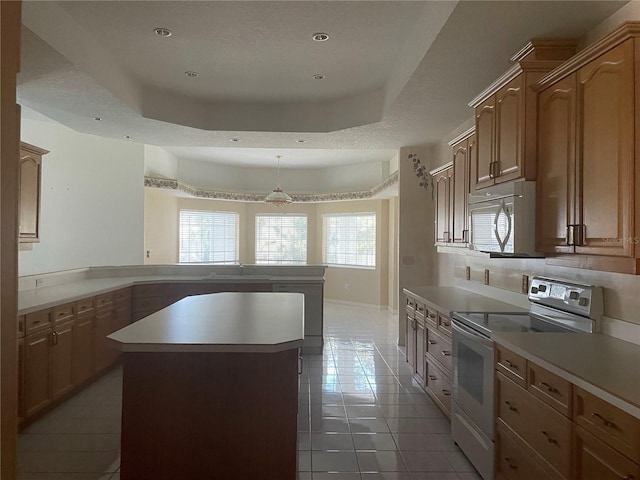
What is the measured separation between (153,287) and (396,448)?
3.47 metres

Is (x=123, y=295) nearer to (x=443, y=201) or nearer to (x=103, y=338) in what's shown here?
(x=103, y=338)

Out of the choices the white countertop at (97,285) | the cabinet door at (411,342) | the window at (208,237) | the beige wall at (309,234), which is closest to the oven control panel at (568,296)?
the cabinet door at (411,342)

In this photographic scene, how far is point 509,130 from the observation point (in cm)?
250

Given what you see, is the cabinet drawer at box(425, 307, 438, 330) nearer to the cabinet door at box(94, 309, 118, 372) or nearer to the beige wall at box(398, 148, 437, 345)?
the beige wall at box(398, 148, 437, 345)

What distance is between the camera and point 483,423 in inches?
93.8

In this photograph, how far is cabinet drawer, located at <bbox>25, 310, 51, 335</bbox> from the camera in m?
3.05

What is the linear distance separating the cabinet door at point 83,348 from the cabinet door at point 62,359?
0.23 feet

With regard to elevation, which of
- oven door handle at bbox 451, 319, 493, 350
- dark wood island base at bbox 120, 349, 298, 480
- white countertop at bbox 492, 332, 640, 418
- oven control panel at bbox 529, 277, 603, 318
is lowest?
dark wood island base at bbox 120, 349, 298, 480

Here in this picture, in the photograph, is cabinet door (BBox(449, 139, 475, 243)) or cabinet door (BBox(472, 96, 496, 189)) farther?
cabinet door (BBox(449, 139, 475, 243))

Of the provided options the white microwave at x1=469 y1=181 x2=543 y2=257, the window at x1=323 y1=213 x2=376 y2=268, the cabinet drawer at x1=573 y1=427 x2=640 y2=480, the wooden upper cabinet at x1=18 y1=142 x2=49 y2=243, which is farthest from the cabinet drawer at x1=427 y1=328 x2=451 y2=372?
the window at x1=323 y1=213 x2=376 y2=268

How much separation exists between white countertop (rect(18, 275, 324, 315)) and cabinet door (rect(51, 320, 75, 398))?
0.80 ft

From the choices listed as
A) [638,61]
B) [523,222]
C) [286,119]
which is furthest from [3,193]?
[286,119]

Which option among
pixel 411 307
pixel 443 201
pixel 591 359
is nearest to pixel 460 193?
pixel 443 201

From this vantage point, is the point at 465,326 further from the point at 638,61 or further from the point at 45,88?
the point at 45,88
